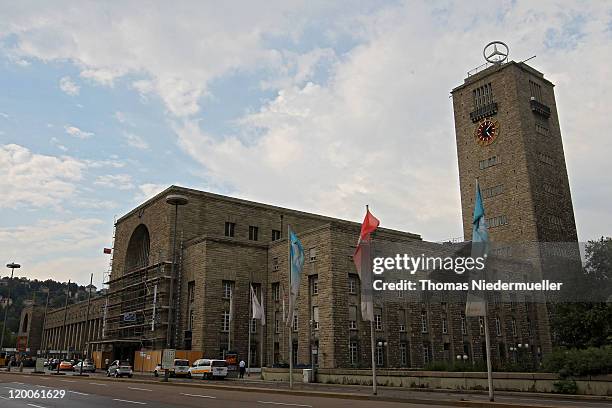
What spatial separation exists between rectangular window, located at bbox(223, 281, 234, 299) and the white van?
39.4 feet

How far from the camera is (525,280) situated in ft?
214

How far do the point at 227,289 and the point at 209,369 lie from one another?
14.3 metres

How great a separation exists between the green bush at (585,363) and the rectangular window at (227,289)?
35203mm

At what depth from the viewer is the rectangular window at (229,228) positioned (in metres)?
62.4

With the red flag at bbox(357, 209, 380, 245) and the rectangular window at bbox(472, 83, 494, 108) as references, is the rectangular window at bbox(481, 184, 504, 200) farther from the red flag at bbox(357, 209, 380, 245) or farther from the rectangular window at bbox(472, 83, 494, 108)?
the red flag at bbox(357, 209, 380, 245)

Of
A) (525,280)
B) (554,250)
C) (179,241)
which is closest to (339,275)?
(179,241)

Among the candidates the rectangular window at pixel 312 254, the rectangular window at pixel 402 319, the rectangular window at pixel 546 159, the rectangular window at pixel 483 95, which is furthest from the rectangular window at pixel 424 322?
the rectangular window at pixel 483 95

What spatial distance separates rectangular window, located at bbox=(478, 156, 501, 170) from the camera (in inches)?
2873

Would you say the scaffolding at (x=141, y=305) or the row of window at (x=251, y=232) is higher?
the row of window at (x=251, y=232)

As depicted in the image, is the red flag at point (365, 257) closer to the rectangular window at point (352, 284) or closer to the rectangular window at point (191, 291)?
the rectangular window at point (352, 284)

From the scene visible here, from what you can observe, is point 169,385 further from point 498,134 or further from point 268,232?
point 498,134

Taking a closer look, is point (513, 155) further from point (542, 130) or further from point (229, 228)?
point (229, 228)

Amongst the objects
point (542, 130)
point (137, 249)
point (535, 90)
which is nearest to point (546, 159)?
point (542, 130)

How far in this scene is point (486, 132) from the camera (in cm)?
7512
